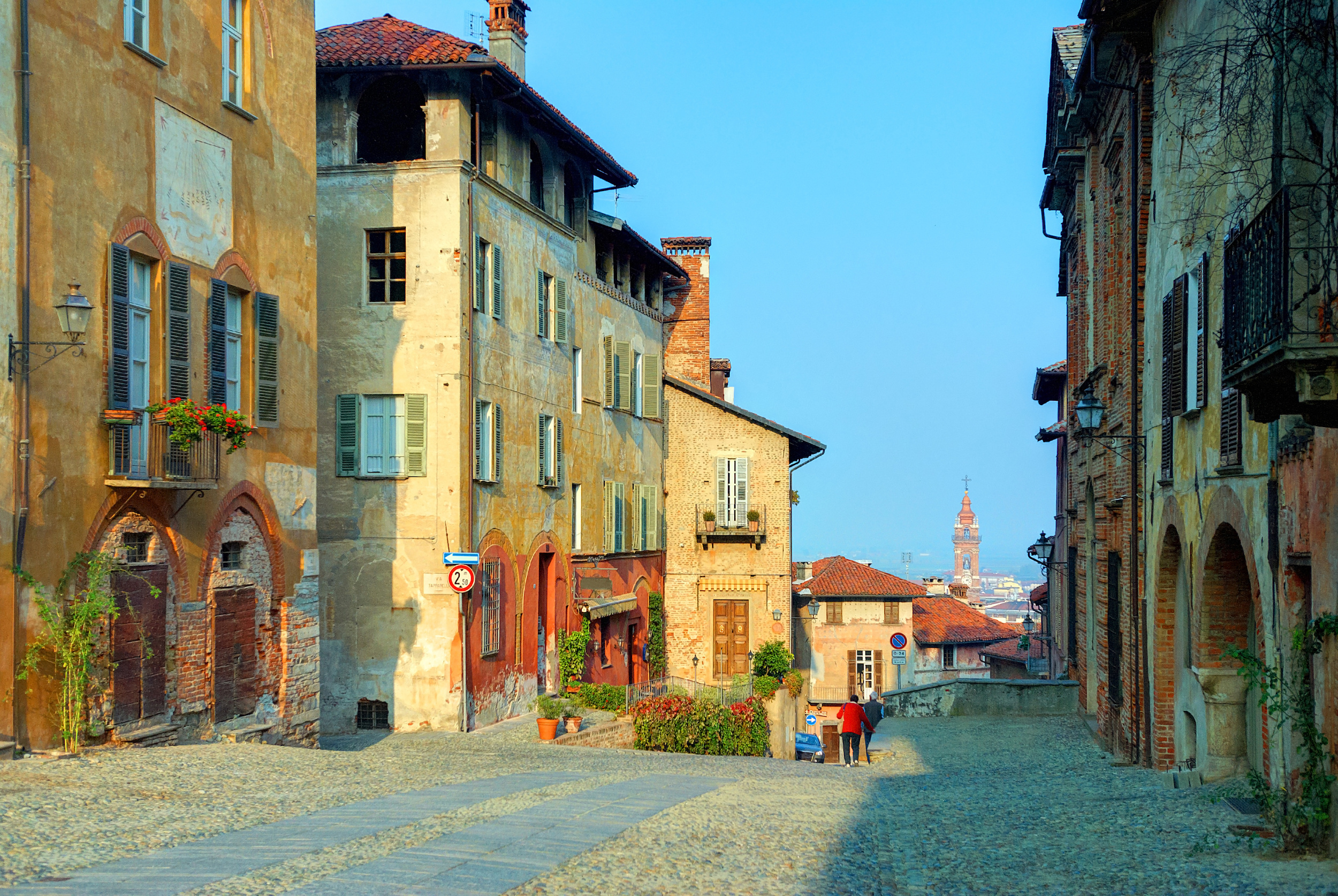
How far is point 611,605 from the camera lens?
30688 millimetres

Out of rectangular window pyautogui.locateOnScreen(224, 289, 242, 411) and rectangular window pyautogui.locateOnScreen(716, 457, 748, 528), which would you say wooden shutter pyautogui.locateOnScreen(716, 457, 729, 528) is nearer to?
rectangular window pyautogui.locateOnScreen(716, 457, 748, 528)

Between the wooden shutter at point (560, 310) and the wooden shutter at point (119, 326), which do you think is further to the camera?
the wooden shutter at point (560, 310)

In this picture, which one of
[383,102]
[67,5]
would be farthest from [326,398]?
[67,5]

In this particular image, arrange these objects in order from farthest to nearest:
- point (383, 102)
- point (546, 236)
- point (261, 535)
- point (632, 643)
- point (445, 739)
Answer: point (632, 643) → point (546, 236) → point (383, 102) → point (445, 739) → point (261, 535)

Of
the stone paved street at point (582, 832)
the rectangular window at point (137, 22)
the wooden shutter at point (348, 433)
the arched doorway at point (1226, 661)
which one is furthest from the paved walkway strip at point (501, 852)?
the wooden shutter at point (348, 433)

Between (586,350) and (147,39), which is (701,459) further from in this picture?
(147,39)

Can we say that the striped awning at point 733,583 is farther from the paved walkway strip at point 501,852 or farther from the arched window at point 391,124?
the paved walkway strip at point 501,852

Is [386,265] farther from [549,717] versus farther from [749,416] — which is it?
[749,416]

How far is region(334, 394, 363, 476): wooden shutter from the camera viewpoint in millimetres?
22953

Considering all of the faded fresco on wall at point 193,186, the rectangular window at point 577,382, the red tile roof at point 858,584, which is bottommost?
the red tile roof at point 858,584

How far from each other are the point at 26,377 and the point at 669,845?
7364 millimetres

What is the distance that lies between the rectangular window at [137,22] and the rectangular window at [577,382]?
1599cm

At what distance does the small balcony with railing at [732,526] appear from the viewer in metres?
35.8

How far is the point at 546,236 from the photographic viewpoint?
27.4 m
